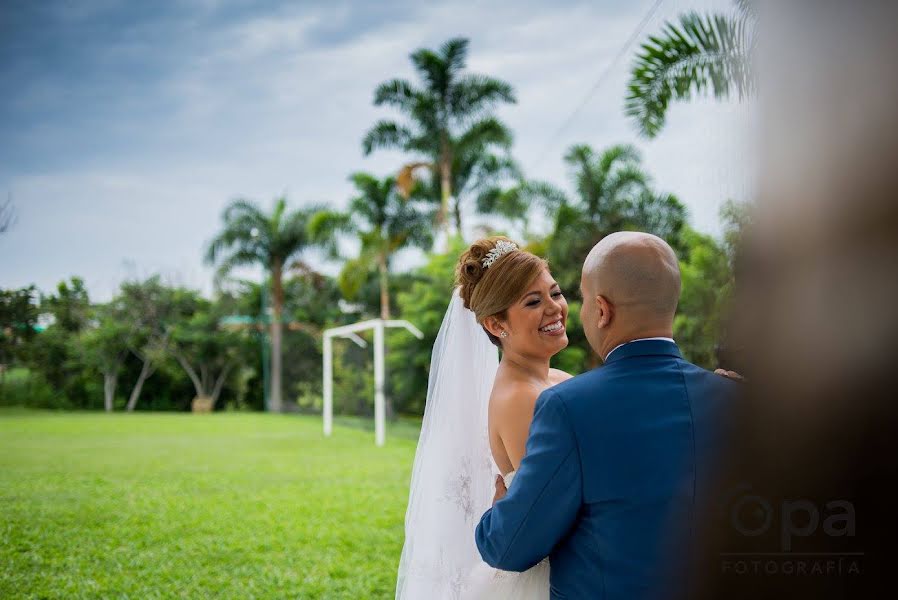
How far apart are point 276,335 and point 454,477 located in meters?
28.4

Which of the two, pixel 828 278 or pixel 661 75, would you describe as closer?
pixel 828 278

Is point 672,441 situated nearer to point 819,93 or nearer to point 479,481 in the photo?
point 819,93

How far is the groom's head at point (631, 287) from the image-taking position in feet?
4.83

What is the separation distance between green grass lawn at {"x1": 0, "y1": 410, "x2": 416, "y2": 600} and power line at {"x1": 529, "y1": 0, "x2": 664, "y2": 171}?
5.37m

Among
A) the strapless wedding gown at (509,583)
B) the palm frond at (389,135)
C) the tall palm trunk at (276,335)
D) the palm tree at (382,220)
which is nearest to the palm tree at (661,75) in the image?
the strapless wedding gown at (509,583)

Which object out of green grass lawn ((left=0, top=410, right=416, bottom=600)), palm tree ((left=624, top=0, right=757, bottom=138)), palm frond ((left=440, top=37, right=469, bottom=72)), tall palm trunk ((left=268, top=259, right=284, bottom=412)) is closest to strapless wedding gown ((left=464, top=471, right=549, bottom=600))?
palm tree ((left=624, top=0, right=757, bottom=138))

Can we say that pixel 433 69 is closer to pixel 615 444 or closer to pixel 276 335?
pixel 276 335

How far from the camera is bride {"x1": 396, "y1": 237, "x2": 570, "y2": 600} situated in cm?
207

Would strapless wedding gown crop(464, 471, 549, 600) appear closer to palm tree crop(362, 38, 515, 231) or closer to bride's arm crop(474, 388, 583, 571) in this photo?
bride's arm crop(474, 388, 583, 571)

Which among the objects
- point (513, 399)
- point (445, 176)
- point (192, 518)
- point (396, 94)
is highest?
point (396, 94)

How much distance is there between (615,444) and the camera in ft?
4.62

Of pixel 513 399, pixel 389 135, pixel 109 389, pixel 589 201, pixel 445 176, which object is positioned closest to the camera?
pixel 513 399

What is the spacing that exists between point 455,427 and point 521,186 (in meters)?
16.4

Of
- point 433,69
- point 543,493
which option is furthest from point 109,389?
point 543,493
